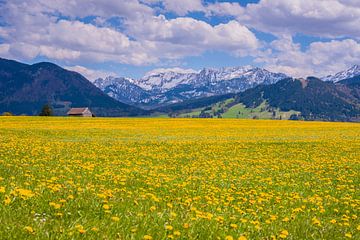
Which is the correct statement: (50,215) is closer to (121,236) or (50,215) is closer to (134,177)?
(121,236)

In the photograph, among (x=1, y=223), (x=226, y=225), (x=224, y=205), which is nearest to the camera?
(x=1, y=223)

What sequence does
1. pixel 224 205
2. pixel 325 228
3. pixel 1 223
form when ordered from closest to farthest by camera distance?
pixel 1 223
pixel 325 228
pixel 224 205

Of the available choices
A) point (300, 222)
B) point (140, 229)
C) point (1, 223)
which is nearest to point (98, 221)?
point (140, 229)

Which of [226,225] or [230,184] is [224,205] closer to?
[226,225]

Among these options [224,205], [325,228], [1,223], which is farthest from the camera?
[224,205]

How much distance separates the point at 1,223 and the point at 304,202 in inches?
371

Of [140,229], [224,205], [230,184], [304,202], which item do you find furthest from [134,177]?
[140,229]

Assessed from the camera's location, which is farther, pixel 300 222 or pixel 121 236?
pixel 300 222

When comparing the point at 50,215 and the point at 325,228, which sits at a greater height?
the point at 50,215

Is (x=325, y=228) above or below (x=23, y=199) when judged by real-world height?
below

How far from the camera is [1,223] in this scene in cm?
648

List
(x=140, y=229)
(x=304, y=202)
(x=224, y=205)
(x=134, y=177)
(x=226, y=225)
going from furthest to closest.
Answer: (x=134, y=177), (x=304, y=202), (x=224, y=205), (x=226, y=225), (x=140, y=229)

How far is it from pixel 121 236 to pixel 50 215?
194 centimetres

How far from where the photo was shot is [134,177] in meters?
14.6
